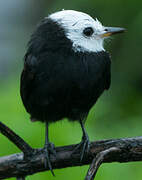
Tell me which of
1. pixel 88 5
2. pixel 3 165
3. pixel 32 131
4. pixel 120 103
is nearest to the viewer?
pixel 3 165

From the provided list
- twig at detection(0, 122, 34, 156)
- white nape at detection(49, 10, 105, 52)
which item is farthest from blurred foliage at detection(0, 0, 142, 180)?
white nape at detection(49, 10, 105, 52)

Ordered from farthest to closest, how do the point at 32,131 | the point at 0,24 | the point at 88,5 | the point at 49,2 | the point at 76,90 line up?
1. the point at 0,24
2. the point at 49,2
3. the point at 88,5
4. the point at 32,131
5. the point at 76,90

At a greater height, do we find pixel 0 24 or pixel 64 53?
pixel 64 53

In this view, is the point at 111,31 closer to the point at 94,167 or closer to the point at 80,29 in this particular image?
the point at 80,29

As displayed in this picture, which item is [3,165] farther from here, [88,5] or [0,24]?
[0,24]

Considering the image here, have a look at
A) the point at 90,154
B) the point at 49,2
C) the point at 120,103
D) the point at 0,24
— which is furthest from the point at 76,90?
the point at 0,24

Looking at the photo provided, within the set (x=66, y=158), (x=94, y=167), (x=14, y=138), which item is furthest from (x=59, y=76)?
(x=94, y=167)
